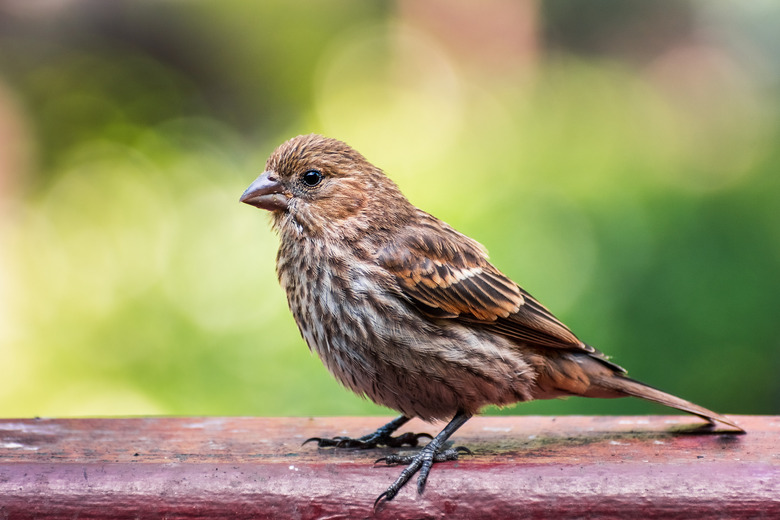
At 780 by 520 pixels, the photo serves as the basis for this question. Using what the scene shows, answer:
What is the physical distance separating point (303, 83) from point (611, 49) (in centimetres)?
218

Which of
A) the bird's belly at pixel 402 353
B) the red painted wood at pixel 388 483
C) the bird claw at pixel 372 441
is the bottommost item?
the red painted wood at pixel 388 483

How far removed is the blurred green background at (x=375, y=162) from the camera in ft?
14.8

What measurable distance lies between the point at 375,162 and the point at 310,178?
2199 mm

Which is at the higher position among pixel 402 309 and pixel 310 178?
pixel 310 178

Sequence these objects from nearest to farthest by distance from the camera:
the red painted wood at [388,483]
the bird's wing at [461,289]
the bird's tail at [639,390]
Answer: the red painted wood at [388,483], the bird's wing at [461,289], the bird's tail at [639,390]

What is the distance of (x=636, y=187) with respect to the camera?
16.2 ft

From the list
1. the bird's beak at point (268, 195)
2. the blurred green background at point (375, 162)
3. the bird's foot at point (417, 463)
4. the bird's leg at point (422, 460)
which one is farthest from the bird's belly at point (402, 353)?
the blurred green background at point (375, 162)

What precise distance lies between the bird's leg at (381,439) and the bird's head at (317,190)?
716 millimetres

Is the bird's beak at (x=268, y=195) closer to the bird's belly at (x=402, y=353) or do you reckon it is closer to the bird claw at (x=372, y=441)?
the bird's belly at (x=402, y=353)

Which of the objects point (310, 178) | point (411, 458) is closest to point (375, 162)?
point (310, 178)

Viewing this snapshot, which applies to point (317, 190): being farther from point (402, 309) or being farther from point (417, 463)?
point (417, 463)

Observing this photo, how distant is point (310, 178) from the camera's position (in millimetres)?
3418

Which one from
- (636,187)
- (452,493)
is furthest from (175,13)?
(452,493)

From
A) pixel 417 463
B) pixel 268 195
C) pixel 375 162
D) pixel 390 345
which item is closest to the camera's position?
pixel 417 463
